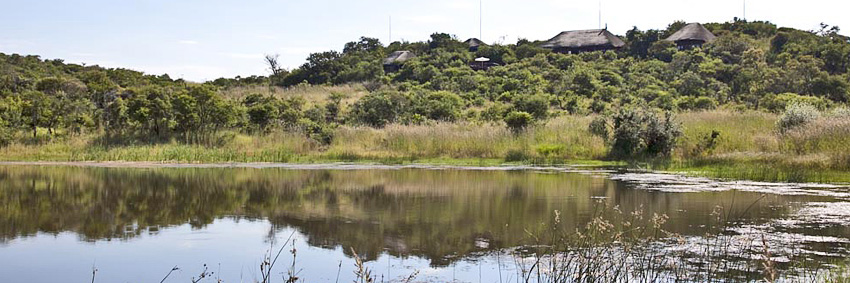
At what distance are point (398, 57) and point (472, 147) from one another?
46.8 metres

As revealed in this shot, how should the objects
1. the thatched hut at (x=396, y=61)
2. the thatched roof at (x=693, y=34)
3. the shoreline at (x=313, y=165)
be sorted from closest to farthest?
1. the shoreline at (x=313, y=165)
2. the thatched roof at (x=693, y=34)
3. the thatched hut at (x=396, y=61)

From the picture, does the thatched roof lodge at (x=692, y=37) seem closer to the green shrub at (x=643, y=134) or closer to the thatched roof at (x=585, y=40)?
the thatched roof at (x=585, y=40)

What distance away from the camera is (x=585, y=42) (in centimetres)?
7644

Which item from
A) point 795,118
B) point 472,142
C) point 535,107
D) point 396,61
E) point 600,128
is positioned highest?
point 396,61

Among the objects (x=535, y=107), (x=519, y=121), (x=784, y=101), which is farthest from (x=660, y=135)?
(x=784, y=101)

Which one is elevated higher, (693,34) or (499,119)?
(693,34)

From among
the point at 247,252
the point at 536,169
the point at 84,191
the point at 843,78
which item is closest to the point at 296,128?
the point at 536,169

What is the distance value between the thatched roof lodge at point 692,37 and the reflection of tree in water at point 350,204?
5058cm

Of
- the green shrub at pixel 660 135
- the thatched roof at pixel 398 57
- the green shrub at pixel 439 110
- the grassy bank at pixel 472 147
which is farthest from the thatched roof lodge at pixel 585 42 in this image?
the green shrub at pixel 660 135

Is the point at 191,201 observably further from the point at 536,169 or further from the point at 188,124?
the point at 188,124

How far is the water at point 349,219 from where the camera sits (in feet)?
32.9

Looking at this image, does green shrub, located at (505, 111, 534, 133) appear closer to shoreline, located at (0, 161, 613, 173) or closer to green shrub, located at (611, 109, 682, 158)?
shoreline, located at (0, 161, 613, 173)

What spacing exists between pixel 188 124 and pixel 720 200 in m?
23.7

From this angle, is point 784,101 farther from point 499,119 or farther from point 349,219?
point 349,219
